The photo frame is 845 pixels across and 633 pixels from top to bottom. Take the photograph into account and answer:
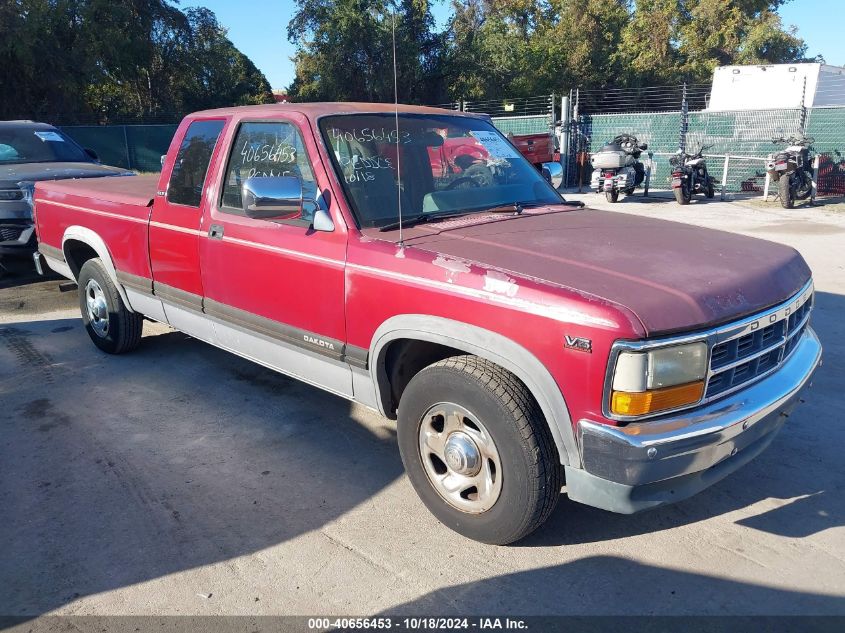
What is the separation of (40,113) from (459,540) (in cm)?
3018

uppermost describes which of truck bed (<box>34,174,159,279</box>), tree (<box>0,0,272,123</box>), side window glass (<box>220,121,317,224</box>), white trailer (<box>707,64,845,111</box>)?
tree (<box>0,0,272,123</box>)

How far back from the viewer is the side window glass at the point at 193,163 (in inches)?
175

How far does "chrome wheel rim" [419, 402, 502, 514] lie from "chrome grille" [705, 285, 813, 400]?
3.12ft

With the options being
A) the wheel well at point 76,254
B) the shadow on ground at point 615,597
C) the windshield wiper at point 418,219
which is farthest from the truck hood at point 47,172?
the shadow on ground at point 615,597

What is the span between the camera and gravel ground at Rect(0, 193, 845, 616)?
2816mm

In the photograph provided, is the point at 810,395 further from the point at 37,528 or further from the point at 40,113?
the point at 40,113

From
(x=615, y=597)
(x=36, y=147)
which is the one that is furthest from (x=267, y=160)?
(x=36, y=147)

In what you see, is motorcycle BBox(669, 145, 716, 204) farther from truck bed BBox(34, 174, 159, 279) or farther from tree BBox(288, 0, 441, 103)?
tree BBox(288, 0, 441, 103)

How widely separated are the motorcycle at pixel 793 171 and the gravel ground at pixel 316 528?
32.5 feet

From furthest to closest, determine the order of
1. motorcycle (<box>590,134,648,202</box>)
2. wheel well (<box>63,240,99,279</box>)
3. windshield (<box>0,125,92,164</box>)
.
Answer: motorcycle (<box>590,134,648,202</box>) < windshield (<box>0,125,92,164</box>) < wheel well (<box>63,240,99,279</box>)

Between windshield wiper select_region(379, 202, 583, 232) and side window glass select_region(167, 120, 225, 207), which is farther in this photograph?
side window glass select_region(167, 120, 225, 207)

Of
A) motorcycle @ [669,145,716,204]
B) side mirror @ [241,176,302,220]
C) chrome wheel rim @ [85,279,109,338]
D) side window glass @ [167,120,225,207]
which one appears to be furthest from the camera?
motorcycle @ [669,145,716,204]

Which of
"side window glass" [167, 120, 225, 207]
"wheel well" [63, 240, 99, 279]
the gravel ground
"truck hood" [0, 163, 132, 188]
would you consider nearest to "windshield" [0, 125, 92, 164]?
"truck hood" [0, 163, 132, 188]

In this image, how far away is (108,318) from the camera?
5.56 meters
